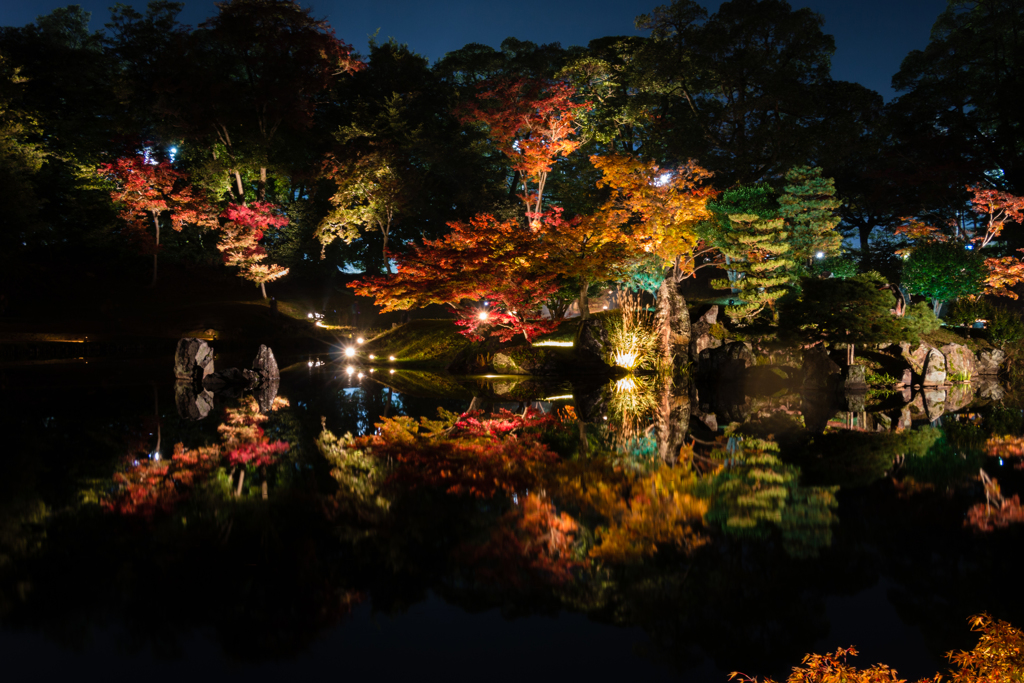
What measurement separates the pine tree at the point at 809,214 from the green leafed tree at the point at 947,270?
244 cm

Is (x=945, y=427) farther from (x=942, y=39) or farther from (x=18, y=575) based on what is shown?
(x=942, y=39)

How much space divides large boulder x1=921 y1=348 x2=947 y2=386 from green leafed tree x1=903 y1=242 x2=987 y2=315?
336cm

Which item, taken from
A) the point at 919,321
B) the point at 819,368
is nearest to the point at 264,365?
the point at 819,368

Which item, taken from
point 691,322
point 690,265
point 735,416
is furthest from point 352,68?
point 735,416

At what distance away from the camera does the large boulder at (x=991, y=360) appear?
12.9 meters

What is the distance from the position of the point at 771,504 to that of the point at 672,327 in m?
9.45

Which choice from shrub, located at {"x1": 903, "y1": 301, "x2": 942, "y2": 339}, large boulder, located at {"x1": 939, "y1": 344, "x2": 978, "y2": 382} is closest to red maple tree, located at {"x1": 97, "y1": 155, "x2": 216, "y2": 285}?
shrub, located at {"x1": 903, "y1": 301, "x2": 942, "y2": 339}

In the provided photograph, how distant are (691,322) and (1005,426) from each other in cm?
713

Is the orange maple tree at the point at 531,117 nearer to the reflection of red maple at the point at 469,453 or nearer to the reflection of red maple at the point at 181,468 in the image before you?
the reflection of red maple at the point at 469,453

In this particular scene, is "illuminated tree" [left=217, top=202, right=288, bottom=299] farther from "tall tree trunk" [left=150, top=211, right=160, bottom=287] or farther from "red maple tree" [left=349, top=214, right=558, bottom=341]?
"red maple tree" [left=349, top=214, right=558, bottom=341]

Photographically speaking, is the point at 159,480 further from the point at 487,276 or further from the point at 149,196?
the point at 149,196

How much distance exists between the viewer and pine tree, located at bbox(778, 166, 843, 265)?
45.0ft

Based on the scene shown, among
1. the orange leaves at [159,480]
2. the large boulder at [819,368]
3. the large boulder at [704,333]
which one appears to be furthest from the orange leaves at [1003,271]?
the orange leaves at [159,480]

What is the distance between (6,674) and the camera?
198 centimetres
